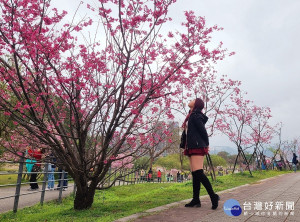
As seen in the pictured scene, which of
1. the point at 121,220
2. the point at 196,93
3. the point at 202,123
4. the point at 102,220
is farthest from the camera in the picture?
the point at 196,93

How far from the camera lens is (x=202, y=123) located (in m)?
4.43

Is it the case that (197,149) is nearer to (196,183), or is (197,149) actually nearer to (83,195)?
(196,183)

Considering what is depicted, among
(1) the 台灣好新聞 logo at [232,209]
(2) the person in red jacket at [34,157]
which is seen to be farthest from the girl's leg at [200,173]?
(2) the person in red jacket at [34,157]

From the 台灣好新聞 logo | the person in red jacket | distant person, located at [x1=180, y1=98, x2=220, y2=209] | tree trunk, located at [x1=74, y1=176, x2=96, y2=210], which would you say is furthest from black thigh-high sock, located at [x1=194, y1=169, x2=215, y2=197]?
the person in red jacket

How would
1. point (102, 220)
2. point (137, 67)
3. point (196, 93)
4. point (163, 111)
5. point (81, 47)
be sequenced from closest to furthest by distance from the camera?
1. point (102, 220)
2. point (137, 67)
3. point (81, 47)
4. point (163, 111)
5. point (196, 93)

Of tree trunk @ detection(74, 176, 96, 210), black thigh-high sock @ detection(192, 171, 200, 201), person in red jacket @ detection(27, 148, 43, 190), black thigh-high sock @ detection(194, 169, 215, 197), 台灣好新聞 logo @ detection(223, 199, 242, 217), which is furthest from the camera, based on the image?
person in red jacket @ detection(27, 148, 43, 190)

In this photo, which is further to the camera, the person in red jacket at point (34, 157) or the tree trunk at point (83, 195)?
the person in red jacket at point (34, 157)

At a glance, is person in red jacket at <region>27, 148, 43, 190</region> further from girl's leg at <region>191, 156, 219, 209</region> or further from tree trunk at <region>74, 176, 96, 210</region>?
girl's leg at <region>191, 156, 219, 209</region>

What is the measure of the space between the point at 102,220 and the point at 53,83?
289 cm

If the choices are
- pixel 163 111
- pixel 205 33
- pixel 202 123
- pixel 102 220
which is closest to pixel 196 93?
pixel 163 111

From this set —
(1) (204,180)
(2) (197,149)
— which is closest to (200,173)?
(1) (204,180)

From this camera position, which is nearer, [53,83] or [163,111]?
[53,83]

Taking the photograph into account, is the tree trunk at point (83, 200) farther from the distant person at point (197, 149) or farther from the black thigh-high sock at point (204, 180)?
the black thigh-high sock at point (204, 180)

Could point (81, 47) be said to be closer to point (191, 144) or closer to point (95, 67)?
point (95, 67)
